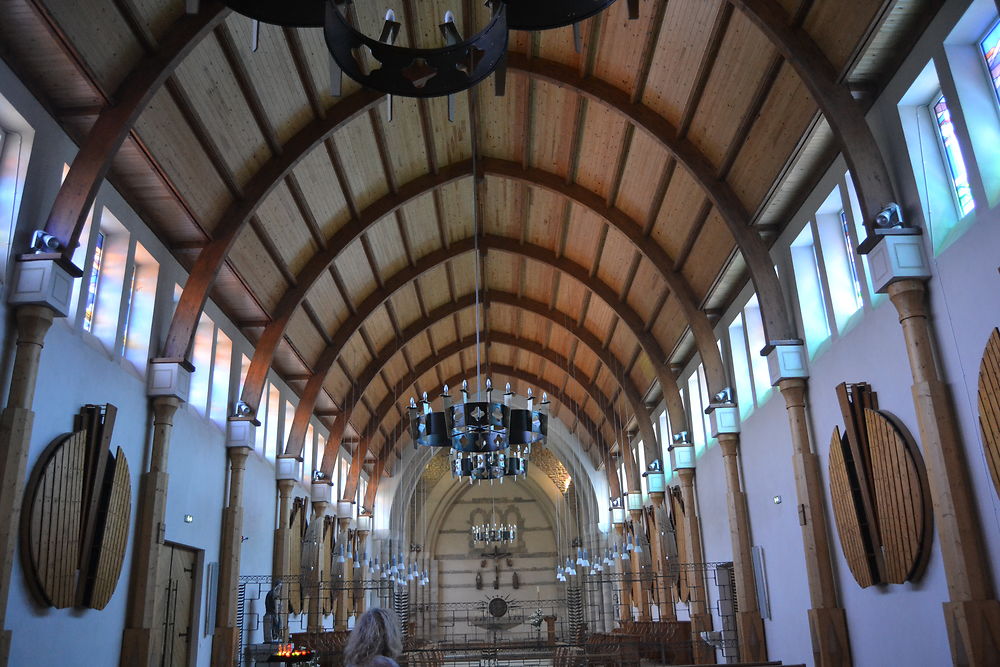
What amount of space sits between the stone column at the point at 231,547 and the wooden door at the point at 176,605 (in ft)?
2.05

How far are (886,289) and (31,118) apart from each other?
9662 mm

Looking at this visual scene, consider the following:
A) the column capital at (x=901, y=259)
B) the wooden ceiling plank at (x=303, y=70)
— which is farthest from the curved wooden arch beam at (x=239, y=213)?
the column capital at (x=901, y=259)

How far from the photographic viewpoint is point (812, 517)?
1088 cm

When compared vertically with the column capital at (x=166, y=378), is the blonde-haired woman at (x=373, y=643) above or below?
below

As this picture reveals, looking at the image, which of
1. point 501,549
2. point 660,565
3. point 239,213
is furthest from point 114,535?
point 501,549

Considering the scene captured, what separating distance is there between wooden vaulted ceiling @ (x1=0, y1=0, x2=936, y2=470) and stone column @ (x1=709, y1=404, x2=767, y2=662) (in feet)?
8.04

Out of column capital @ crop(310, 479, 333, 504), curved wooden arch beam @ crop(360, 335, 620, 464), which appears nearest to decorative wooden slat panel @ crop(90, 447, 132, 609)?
column capital @ crop(310, 479, 333, 504)

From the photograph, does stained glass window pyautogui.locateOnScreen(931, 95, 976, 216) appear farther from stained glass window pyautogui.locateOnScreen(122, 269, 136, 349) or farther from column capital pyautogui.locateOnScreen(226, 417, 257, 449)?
column capital pyautogui.locateOnScreen(226, 417, 257, 449)

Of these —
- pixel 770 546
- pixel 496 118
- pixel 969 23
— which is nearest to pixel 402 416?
pixel 496 118

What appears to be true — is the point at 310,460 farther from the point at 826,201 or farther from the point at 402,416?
the point at 826,201

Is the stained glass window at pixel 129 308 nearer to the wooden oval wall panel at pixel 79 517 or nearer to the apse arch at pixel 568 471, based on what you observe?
the wooden oval wall panel at pixel 79 517

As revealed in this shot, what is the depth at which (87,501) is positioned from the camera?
9742 mm

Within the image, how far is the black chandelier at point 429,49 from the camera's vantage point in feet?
17.1

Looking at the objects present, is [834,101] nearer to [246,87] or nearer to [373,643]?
[246,87]
